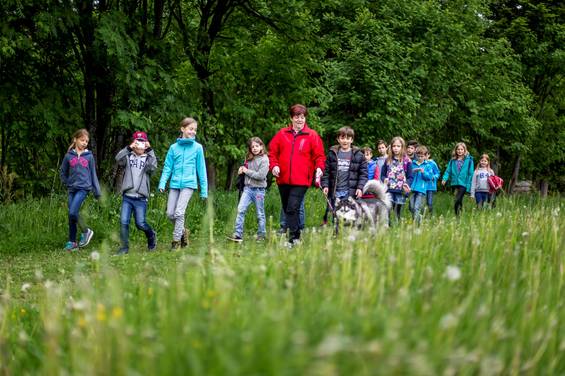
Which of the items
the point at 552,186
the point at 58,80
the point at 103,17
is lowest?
the point at 552,186

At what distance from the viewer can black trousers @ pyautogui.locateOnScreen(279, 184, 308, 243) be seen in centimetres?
973

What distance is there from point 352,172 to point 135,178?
3.36 metres

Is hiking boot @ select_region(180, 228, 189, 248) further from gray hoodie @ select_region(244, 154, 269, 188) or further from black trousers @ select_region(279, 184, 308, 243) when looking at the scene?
black trousers @ select_region(279, 184, 308, 243)

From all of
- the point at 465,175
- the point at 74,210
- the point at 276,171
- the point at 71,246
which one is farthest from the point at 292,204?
the point at 465,175

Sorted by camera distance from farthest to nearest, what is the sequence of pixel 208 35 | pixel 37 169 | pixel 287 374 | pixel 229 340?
1. pixel 37 169
2. pixel 208 35
3. pixel 229 340
4. pixel 287 374

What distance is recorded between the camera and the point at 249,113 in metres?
16.7

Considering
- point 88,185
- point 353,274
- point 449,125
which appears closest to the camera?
point 353,274

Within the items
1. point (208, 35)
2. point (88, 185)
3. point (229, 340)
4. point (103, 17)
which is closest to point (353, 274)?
point (229, 340)

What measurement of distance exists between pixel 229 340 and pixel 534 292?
2022 mm

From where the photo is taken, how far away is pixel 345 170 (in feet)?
35.2

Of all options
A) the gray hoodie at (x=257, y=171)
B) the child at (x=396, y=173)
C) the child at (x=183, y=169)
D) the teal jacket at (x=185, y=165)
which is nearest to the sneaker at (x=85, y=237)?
the child at (x=183, y=169)

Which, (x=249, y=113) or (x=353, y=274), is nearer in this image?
(x=353, y=274)

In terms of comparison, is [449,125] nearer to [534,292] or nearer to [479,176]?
[479,176]

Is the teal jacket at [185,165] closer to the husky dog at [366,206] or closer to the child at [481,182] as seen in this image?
the husky dog at [366,206]
